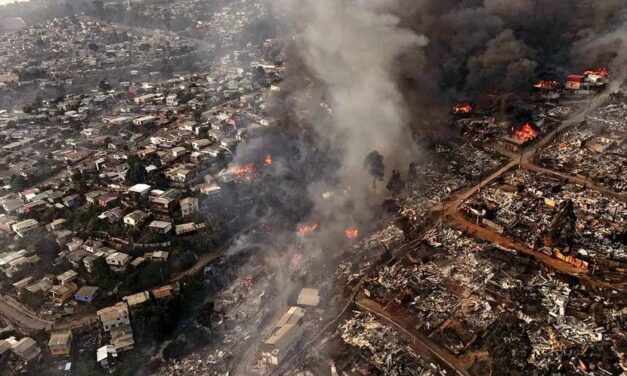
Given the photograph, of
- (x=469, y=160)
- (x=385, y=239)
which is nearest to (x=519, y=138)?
(x=469, y=160)

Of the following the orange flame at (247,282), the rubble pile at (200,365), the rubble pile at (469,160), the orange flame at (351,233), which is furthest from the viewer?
the rubble pile at (469,160)

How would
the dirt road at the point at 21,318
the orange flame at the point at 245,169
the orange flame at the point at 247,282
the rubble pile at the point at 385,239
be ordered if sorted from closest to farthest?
the dirt road at the point at 21,318 → the orange flame at the point at 247,282 → the rubble pile at the point at 385,239 → the orange flame at the point at 245,169

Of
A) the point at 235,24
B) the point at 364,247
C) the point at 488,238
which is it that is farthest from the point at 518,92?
the point at 235,24

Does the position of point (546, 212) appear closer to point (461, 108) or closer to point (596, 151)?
point (596, 151)

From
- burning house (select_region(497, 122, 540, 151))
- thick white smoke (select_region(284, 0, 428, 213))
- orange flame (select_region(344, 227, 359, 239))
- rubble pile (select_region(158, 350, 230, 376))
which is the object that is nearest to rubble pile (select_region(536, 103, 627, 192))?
burning house (select_region(497, 122, 540, 151))

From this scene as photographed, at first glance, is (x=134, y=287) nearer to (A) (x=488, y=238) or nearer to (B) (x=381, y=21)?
(A) (x=488, y=238)

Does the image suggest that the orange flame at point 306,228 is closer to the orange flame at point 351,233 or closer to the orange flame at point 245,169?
the orange flame at point 351,233

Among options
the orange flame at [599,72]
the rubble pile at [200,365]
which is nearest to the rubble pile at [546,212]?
A: the rubble pile at [200,365]
